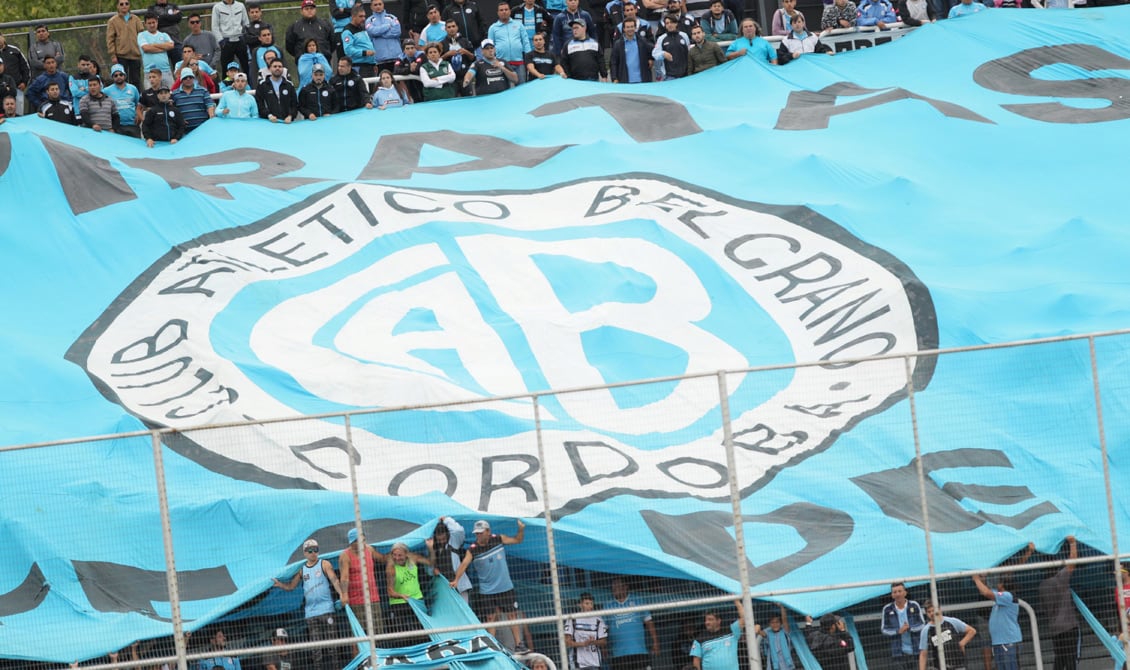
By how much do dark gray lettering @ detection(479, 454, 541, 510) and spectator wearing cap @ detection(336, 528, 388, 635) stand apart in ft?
3.14

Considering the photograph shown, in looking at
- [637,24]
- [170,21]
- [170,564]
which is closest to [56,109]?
[170,21]

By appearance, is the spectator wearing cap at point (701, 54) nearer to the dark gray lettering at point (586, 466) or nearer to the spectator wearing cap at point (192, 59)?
the spectator wearing cap at point (192, 59)

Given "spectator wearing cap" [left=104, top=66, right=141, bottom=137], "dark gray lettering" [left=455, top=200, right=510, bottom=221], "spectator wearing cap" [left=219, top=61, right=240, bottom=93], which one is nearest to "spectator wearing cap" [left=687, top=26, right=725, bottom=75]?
"dark gray lettering" [left=455, top=200, right=510, bottom=221]

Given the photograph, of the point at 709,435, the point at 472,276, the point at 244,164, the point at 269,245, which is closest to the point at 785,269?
the point at 472,276

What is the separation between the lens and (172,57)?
2198 centimetres

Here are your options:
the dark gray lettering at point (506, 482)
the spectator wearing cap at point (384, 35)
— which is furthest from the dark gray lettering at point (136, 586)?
the spectator wearing cap at point (384, 35)

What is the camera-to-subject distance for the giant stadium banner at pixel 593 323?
40.4 feet

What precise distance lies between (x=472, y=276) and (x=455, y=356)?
1485 mm

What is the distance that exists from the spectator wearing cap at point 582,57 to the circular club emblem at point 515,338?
4033 millimetres

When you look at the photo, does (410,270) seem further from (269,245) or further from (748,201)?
(748,201)

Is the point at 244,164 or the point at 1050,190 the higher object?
the point at 244,164

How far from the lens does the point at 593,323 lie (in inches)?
614

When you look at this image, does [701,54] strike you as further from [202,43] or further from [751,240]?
[202,43]

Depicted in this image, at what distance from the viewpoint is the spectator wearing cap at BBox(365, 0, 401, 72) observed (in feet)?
71.4
